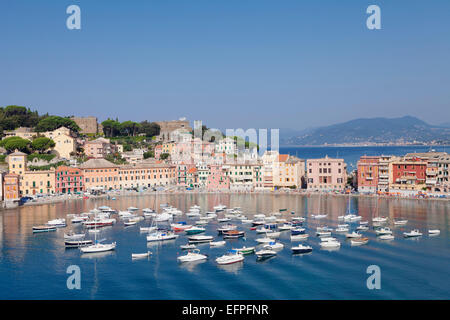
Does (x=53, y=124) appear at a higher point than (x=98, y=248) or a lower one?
higher

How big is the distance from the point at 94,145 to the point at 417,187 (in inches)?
1609

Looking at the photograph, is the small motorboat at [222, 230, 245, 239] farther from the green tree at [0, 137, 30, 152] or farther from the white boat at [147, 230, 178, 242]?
the green tree at [0, 137, 30, 152]

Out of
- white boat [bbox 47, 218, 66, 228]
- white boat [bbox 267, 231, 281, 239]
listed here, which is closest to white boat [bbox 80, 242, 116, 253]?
white boat [bbox 47, 218, 66, 228]

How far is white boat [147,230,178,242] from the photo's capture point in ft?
92.9

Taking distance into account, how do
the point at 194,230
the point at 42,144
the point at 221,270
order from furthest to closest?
1. the point at 42,144
2. the point at 194,230
3. the point at 221,270

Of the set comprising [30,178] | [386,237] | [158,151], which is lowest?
[386,237]

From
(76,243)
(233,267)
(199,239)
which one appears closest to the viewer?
(233,267)

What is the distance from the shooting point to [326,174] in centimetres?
5216

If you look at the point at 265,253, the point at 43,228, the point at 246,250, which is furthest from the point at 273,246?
the point at 43,228

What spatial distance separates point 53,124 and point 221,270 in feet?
166

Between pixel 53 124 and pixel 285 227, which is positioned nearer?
pixel 285 227

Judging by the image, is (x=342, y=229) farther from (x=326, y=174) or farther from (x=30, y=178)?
(x=30, y=178)

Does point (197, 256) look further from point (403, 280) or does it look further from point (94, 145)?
point (94, 145)
